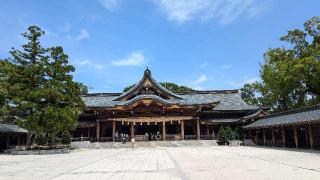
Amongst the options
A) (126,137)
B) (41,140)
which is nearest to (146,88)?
(126,137)

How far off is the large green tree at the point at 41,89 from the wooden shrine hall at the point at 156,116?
12.9 m

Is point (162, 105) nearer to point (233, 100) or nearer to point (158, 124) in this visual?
point (158, 124)

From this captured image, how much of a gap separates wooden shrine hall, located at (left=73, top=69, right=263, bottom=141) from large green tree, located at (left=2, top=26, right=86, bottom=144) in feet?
42.4

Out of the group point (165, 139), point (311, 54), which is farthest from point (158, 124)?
point (311, 54)

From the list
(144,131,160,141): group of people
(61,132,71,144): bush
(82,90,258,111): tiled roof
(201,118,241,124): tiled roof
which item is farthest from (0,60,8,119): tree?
Answer: (201,118,241,124): tiled roof

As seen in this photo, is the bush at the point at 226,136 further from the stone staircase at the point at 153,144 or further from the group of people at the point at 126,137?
the group of people at the point at 126,137

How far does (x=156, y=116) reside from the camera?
4784 cm

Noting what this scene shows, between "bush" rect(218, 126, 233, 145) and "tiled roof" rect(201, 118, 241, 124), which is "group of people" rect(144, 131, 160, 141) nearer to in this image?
"tiled roof" rect(201, 118, 241, 124)

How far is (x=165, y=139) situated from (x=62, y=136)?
1398cm

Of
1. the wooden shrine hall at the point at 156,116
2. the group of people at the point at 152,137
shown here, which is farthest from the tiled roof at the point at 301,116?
the group of people at the point at 152,137

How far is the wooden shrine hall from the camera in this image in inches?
1865

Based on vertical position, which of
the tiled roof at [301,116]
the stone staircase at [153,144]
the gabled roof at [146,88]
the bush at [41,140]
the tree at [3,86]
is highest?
the gabled roof at [146,88]

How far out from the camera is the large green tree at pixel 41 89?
32.2 meters

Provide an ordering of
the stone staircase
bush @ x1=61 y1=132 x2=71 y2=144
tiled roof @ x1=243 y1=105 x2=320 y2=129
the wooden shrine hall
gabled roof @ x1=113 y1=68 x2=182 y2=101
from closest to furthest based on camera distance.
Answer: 1. tiled roof @ x1=243 y1=105 x2=320 y2=129
2. bush @ x1=61 y1=132 x2=71 y2=144
3. the stone staircase
4. the wooden shrine hall
5. gabled roof @ x1=113 y1=68 x2=182 y2=101
